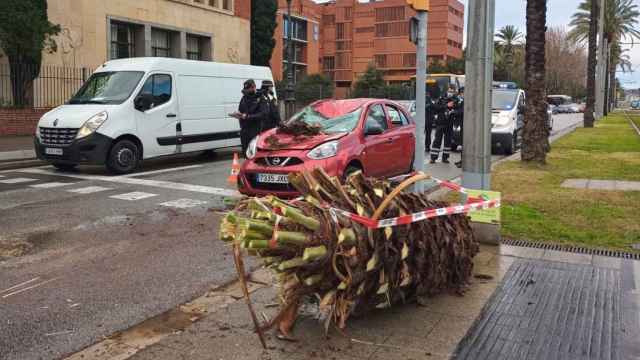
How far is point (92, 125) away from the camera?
1199 cm

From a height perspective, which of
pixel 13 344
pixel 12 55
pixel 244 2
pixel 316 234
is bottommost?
pixel 13 344

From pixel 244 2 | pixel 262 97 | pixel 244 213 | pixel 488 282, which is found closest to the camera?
pixel 244 213

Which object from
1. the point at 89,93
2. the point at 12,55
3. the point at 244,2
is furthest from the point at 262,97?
the point at 244,2

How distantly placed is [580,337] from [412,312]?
1131mm

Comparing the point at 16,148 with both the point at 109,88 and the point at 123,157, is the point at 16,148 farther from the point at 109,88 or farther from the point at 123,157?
the point at 123,157

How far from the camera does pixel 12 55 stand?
67.4 ft

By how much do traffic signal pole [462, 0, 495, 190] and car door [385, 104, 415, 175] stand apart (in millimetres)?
3374

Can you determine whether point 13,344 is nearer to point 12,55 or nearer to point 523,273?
A: point 523,273

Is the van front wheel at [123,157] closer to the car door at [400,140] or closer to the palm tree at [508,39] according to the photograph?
the car door at [400,140]

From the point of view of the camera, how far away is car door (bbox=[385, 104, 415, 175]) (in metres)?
10.3

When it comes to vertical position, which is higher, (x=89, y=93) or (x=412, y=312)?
(x=89, y=93)

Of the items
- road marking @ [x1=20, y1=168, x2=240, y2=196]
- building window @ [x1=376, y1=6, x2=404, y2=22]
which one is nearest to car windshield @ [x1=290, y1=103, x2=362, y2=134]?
road marking @ [x1=20, y1=168, x2=240, y2=196]

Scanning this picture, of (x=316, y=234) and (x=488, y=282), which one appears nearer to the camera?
(x=316, y=234)

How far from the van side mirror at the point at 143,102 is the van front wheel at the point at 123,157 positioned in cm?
76
